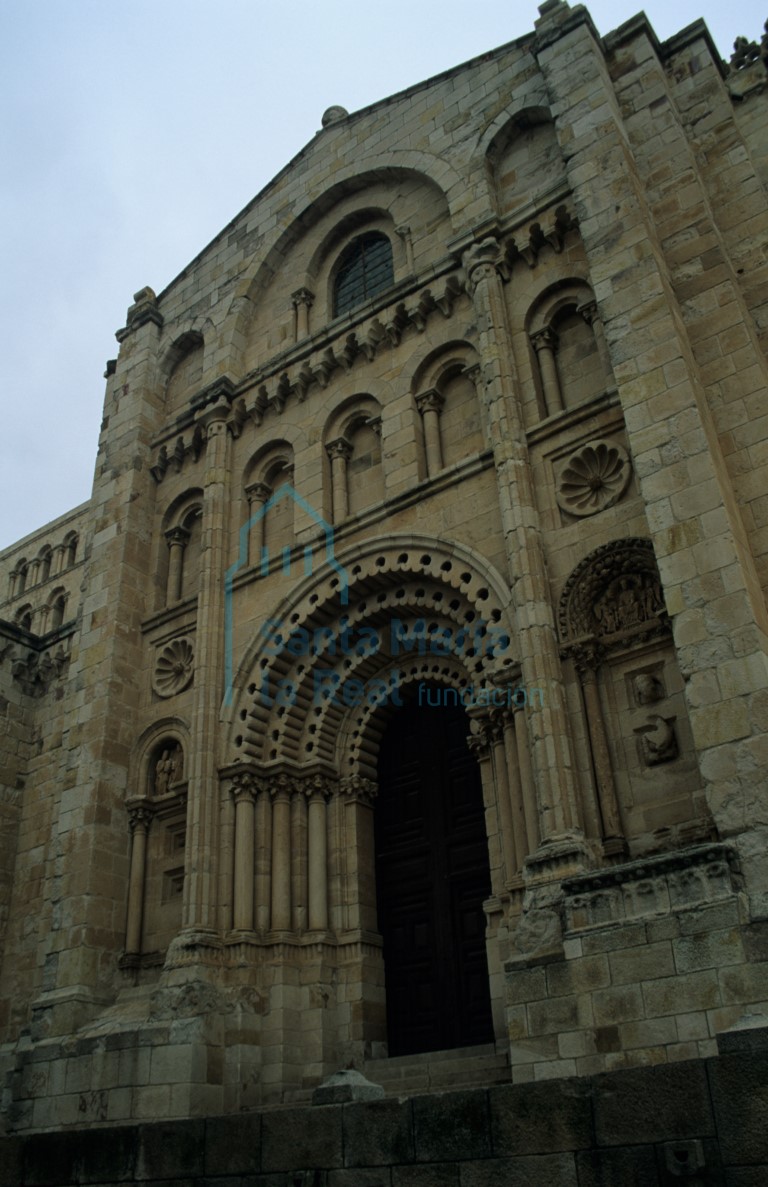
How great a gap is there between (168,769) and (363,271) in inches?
376

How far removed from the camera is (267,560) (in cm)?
1636

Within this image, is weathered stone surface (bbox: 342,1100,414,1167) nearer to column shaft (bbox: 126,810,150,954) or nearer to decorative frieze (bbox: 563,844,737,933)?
decorative frieze (bbox: 563,844,737,933)

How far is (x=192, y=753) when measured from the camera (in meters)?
15.2

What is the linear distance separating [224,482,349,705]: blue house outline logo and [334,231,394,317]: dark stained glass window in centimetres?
390

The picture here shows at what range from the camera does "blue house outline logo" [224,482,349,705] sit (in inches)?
604

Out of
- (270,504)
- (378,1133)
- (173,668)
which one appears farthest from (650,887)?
(270,504)

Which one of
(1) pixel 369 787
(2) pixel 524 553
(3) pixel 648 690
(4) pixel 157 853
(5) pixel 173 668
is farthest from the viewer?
(5) pixel 173 668

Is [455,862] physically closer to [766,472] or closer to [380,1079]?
[380,1079]

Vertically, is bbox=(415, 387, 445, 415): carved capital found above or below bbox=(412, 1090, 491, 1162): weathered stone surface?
above

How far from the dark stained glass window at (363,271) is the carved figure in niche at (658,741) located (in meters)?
9.93

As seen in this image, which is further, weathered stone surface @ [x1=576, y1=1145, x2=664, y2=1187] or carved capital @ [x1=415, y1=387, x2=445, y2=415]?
carved capital @ [x1=415, y1=387, x2=445, y2=415]

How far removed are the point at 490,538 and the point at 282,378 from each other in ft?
20.1

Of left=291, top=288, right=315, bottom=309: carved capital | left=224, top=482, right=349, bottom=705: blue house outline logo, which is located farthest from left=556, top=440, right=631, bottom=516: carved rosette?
left=291, top=288, right=315, bottom=309: carved capital

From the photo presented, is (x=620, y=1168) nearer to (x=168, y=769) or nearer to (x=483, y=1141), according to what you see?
(x=483, y=1141)
